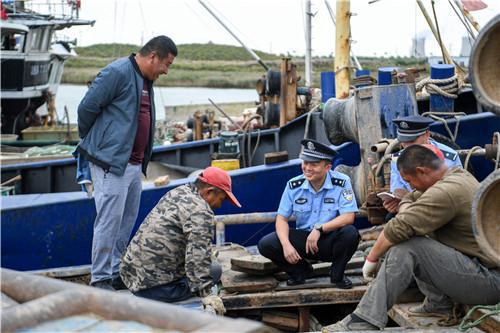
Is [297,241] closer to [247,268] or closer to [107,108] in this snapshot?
[247,268]

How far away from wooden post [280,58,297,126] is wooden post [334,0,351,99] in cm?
54

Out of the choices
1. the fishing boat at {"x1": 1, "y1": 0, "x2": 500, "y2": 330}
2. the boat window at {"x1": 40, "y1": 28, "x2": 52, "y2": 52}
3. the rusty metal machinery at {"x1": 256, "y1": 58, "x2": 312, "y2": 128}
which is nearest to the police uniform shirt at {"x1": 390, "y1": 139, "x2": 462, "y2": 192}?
the fishing boat at {"x1": 1, "y1": 0, "x2": 500, "y2": 330}

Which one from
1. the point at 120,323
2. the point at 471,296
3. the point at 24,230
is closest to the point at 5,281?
the point at 120,323

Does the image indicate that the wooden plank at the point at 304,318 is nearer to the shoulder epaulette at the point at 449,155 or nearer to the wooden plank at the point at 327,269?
the wooden plank at the point at 327,269

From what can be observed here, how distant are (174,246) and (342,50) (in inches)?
226

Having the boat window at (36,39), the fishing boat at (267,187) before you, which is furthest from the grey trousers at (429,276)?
the boat window at (36,39)

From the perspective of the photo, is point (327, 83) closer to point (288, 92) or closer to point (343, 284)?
point (288, 92)

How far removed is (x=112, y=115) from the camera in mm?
6223

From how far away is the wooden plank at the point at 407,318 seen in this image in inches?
189

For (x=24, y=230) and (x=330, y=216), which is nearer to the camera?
(x=330, y=216)

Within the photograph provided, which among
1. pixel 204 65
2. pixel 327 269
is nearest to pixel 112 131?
pixel 327 269

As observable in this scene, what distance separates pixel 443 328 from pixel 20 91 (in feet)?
79.6

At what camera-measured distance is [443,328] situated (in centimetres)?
470

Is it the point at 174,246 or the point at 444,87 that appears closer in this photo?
the point at 174,246
